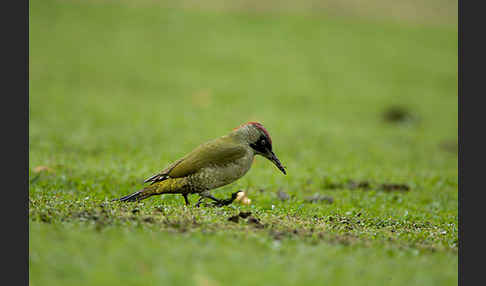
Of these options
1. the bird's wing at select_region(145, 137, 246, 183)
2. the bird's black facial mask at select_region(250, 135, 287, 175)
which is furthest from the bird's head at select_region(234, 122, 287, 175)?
the bird's wing at select_region(145, 137, 246, 183)

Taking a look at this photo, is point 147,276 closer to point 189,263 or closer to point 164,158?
point 189,263

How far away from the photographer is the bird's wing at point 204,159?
7.64m

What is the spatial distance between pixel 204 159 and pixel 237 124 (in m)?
12.3

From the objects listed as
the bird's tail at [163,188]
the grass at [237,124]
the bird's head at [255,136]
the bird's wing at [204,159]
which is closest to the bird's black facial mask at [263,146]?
the bird's head at [255,136]

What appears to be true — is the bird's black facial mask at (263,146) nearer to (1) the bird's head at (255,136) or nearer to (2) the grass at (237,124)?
(1) the bird's head at (255,136)

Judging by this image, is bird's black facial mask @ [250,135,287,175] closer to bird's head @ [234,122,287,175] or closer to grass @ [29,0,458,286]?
bird's head @ [234,122,287,175]

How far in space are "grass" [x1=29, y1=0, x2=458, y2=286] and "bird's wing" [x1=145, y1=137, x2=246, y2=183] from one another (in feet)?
1.83

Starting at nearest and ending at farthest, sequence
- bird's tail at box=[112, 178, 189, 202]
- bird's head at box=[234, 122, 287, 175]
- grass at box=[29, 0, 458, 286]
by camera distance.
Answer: grass at box=[29, 0, 458, 286]
bird's tail at box=[112, 178, 189, 202]
bird's head at box=[234, 122, 287, 175]

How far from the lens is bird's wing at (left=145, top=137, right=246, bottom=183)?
25.1 ft

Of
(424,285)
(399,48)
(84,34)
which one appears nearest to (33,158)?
(424,285)

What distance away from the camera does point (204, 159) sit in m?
7.70

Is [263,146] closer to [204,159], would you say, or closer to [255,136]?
[255,136]

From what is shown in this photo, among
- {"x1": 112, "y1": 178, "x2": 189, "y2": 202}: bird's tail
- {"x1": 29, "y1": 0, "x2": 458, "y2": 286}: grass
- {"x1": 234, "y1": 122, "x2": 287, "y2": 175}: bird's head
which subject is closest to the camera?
{"x1": 29, "y1": 0, "x2": 458, "y2": 286}: grass

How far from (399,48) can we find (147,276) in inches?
1307
